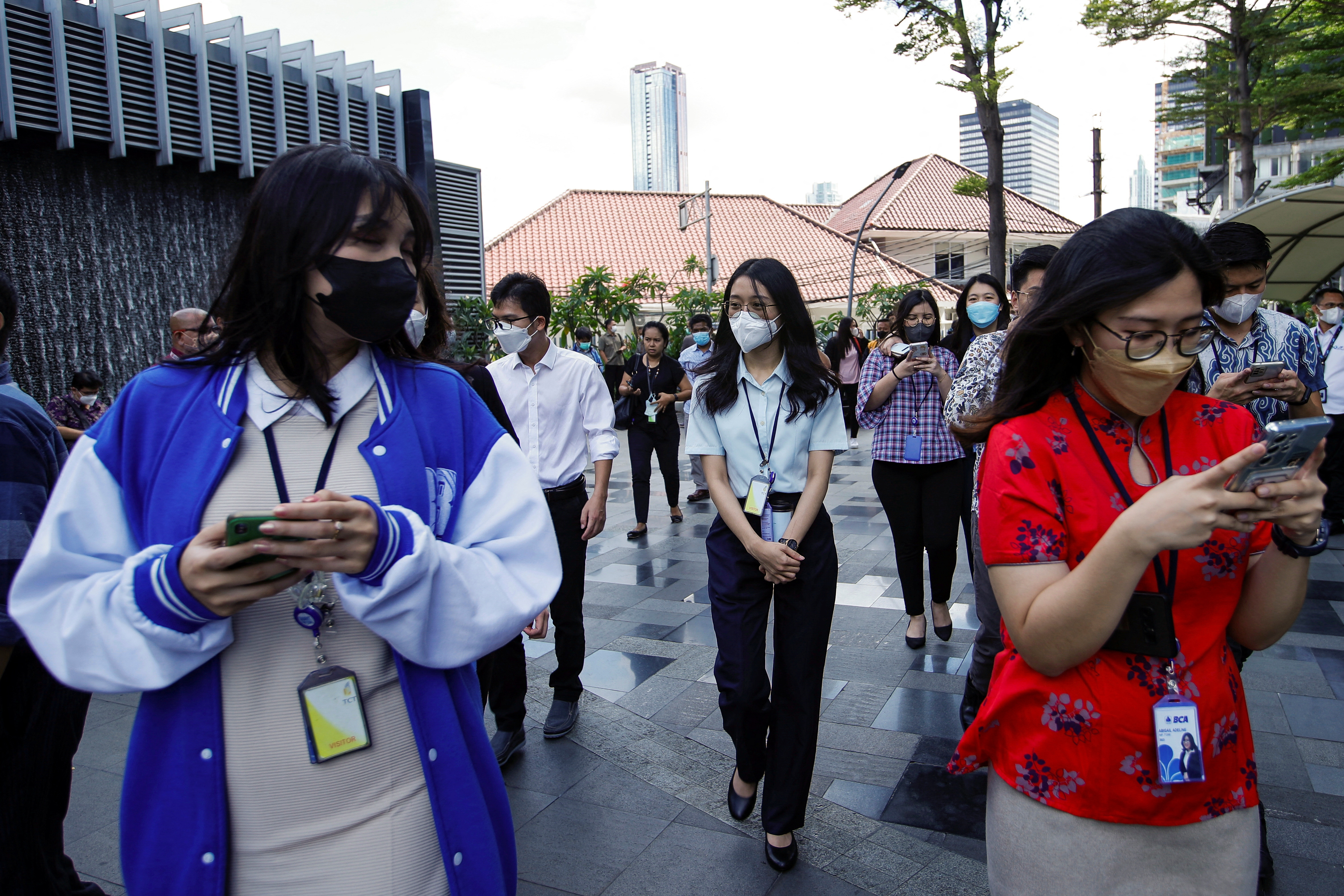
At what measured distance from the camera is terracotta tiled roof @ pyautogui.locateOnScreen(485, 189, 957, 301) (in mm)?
27625

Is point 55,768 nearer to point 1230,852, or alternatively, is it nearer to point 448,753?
point 448,753

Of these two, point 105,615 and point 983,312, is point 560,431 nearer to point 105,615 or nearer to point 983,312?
point 983,312

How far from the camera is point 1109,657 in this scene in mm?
1527

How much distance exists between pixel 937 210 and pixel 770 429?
31.7m

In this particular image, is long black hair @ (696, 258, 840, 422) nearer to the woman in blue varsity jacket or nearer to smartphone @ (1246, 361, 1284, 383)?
smartphone @ (1246, 361, 1284, 383)

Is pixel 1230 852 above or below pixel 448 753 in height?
below

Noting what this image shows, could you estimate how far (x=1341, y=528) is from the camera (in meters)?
7.59

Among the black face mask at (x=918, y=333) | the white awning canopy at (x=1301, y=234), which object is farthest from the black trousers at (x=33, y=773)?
the white awning canopy at (x=1301, y=234)

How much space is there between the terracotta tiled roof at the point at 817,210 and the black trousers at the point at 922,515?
100ft

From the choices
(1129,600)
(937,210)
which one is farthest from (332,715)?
(937,210)

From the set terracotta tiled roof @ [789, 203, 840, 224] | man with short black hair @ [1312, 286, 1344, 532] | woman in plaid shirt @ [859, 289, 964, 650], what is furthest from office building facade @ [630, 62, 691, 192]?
woman in plaid shirt @ [859, 289, 964, 650]

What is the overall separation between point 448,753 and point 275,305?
771 millimetres

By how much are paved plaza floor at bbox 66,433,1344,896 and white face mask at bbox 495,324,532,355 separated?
180 centimetres

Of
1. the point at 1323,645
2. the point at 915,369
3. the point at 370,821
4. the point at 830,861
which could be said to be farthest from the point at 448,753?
the point at 1323,645
